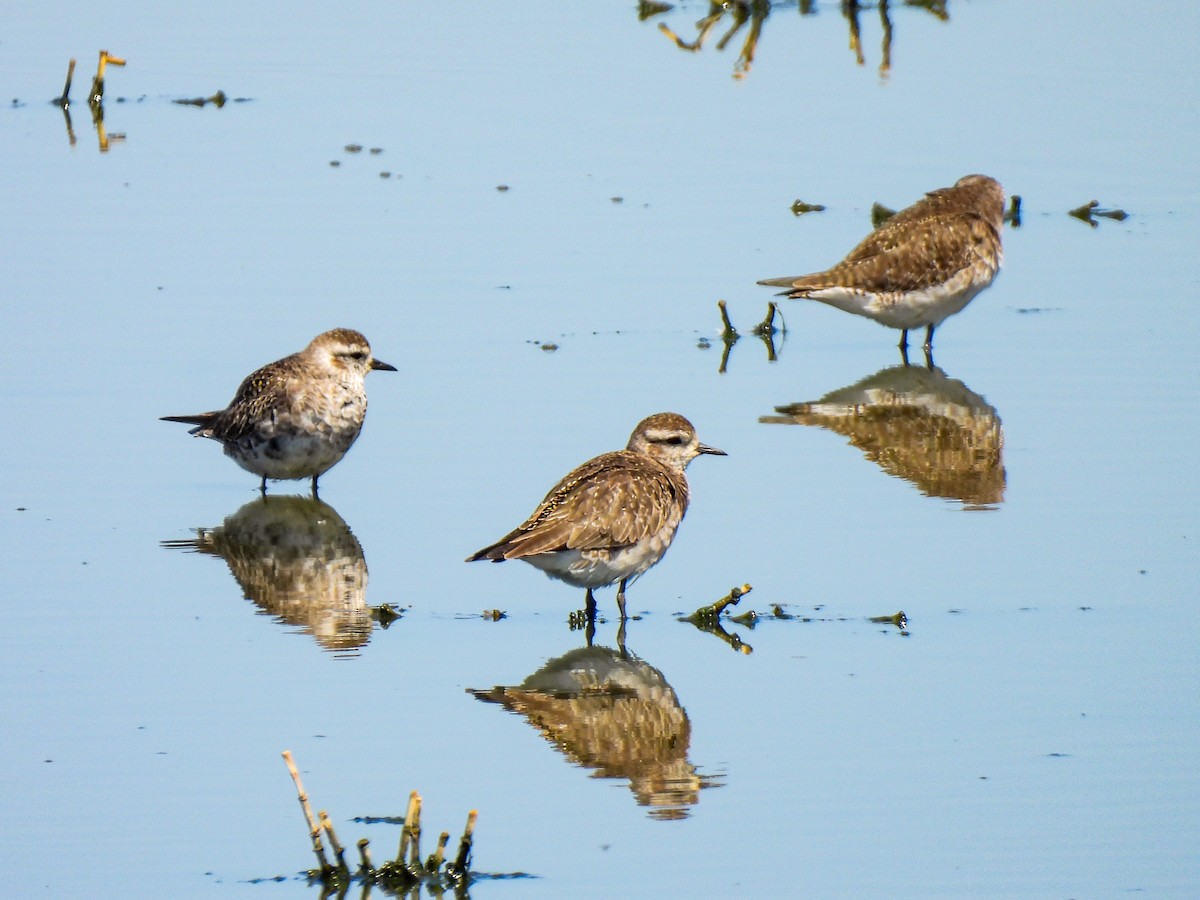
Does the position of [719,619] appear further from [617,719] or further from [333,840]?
[333,840]

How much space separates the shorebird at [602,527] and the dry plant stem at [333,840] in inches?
92.3

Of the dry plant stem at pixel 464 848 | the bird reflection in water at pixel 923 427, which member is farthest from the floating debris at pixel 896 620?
the dry plant stem at pixel 464 848

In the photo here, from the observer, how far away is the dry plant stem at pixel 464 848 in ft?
24.2

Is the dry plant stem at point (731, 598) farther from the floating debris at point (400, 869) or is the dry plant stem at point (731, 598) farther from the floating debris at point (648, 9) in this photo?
the floating debris at point (648, 9)

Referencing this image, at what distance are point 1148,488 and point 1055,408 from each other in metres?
1.76

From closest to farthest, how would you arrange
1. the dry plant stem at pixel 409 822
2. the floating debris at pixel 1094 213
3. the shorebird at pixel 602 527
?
the dry plant stem at pixel 409 822, the shorebird at pixel 602 527, the floating debris at pixel 1094 213

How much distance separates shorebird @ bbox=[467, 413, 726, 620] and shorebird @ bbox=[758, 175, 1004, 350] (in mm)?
5059

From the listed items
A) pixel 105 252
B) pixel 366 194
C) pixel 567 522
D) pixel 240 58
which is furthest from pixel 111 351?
pixel 240 58

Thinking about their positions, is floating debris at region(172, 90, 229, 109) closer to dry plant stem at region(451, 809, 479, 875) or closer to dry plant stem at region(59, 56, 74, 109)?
dry plant stem at region(59, 56, 74, 109)

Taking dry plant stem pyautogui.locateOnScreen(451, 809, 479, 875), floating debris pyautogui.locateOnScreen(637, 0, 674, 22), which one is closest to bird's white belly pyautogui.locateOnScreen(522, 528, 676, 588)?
dry plant stem pyautogui.locateOnScreen(451, 809, 479, 875)

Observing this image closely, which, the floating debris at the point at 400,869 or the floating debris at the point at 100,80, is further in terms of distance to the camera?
the floating debris at the point at 100,80

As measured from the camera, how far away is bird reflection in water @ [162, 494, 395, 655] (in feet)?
34.9

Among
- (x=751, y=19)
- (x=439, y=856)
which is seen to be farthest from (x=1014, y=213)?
(x=439, y=856)

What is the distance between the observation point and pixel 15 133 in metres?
20.5
